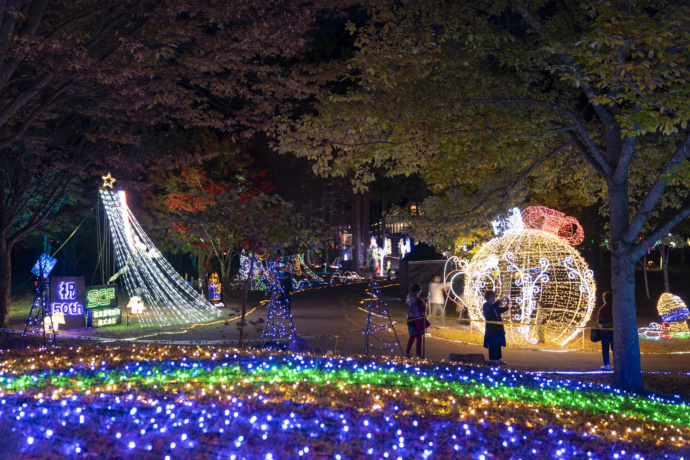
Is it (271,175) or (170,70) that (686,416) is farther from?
(271,175)

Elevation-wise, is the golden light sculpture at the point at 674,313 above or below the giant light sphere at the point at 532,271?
below

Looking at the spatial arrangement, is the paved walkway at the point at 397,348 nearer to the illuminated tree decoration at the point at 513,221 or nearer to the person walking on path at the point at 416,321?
the person walking on path at the point at 416,321

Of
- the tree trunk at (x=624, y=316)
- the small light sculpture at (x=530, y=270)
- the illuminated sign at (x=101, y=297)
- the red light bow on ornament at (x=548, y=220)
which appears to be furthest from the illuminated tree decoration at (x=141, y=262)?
the tree trunk at (x=624, y=316)

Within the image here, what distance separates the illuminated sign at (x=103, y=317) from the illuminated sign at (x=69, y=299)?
22cm

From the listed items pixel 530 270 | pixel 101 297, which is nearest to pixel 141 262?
pixel 101 297

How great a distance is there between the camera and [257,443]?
3779 millimetres

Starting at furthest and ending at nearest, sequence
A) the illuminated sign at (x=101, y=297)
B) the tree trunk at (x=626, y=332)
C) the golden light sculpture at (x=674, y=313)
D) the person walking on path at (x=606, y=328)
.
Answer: the illuminated sign at (x=101, y=297), the golden light sculpture at (x=674, y=313), the person walking on path at (x=606, y=328), the tree trunk at (x=626, y=332)

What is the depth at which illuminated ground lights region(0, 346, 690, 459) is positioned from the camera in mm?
3744

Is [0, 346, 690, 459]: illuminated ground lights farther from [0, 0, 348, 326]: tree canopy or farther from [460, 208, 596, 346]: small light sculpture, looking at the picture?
[460, 208, 596, 346]: small light sculpture

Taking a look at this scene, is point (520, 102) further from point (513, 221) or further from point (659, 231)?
point (513, 221)

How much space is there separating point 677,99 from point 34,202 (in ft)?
65.9

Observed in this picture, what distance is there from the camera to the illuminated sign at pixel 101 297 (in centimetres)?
1641

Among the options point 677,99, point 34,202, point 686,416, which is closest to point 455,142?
point 677,99

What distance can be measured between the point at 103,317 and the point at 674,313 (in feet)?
56.0
